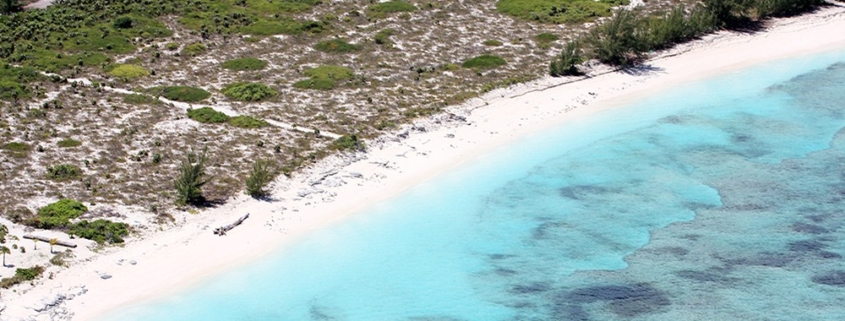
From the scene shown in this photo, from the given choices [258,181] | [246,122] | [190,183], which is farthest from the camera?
[246,122]

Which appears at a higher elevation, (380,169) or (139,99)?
(139,99)

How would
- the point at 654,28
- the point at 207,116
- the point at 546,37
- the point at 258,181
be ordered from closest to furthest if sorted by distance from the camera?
the point at 258,181, the point at 207,116, the point at 654,28, the point at 546,37

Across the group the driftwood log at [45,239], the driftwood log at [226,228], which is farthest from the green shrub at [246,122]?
the driftwood log at [45,239]

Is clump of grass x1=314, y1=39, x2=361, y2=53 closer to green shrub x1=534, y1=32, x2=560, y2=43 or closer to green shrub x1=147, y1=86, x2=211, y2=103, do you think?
green shrub x1=147, y1=86, x2=211, y2=103

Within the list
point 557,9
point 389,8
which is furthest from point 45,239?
point 557,9

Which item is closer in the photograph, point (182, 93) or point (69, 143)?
point (69, 143)

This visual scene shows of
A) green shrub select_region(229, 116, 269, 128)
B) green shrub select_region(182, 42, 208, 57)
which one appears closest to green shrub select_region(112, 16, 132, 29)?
green shrub select_region(182, 42, 208, 57)

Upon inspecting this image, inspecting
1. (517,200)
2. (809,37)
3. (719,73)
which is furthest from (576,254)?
(809,37)

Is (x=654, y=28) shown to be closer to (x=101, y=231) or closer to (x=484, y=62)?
(x=484, y=62)
